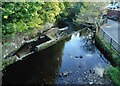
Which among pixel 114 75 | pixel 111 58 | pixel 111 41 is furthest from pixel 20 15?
pixel 114 75

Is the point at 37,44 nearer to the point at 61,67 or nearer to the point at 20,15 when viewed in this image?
the point at 20,15

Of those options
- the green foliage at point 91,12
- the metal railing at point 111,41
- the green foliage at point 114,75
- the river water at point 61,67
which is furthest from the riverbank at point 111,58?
the green foliage at point 91,12

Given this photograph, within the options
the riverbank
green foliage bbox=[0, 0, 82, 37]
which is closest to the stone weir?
green foliage bbox=[0, 0, 82, 37]

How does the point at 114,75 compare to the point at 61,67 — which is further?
the point at 61,67

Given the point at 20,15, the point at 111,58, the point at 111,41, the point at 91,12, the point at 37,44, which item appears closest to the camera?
the point at 111,58

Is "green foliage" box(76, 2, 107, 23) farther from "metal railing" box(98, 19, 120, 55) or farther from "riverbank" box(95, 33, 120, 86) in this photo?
"riverbank" box(95, 33, 120, 86)

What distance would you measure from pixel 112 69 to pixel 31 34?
10.9 metres

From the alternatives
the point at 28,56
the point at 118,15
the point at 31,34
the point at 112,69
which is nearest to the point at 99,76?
the point at 112,69

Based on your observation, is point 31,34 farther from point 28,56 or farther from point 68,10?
point 68,10

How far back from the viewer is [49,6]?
23.6 m

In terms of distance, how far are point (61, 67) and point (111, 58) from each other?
13.5 feet

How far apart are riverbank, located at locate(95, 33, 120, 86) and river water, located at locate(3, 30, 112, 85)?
16.4 inches

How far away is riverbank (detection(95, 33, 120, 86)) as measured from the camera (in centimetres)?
1414

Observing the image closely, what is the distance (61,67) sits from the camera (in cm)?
1741
